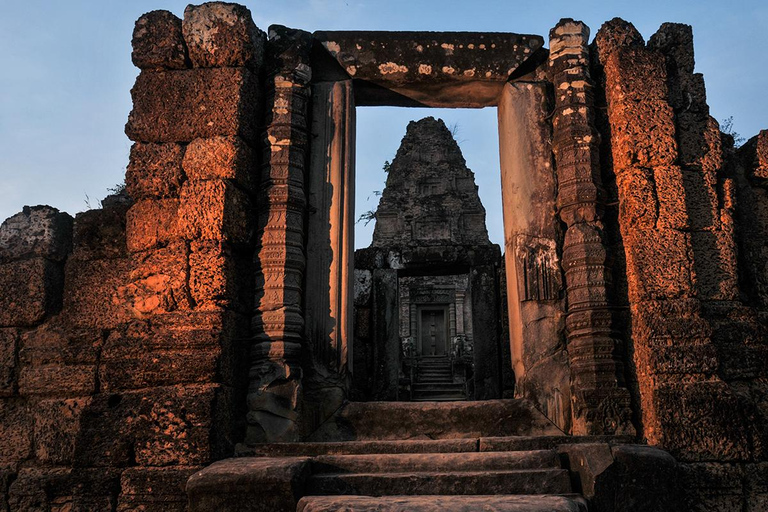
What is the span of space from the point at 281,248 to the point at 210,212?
0.55 m

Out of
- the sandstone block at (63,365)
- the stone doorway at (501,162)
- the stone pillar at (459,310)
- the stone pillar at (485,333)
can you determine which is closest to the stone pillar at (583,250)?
the stone doorway at (501,162)

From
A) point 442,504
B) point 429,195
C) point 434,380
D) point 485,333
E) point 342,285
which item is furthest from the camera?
point 429,195

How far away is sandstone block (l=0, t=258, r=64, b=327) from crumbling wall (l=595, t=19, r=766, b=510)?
162 inches

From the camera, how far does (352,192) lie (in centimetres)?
524

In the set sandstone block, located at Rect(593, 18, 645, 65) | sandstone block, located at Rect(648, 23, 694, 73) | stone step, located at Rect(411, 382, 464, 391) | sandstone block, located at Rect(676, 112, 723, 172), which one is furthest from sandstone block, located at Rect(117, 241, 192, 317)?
stone step, located at Rect(411, 382, 464, 391)

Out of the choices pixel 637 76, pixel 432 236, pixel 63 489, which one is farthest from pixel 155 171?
pixel 432 236

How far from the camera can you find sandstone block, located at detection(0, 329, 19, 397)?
469 centimetres

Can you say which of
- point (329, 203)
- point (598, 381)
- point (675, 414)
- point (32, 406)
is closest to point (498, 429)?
point (598, 381)

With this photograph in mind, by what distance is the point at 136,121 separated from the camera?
15.7 feet

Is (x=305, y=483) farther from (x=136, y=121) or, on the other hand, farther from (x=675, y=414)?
(x=136, y=121)

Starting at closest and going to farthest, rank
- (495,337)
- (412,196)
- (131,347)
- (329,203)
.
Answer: (131,347), (329,203), (495,337), (412,196)

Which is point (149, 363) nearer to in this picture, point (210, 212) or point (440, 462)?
point (210, 212)

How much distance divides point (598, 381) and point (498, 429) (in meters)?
0.76

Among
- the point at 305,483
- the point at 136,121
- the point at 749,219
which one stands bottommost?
the point at 305,483
